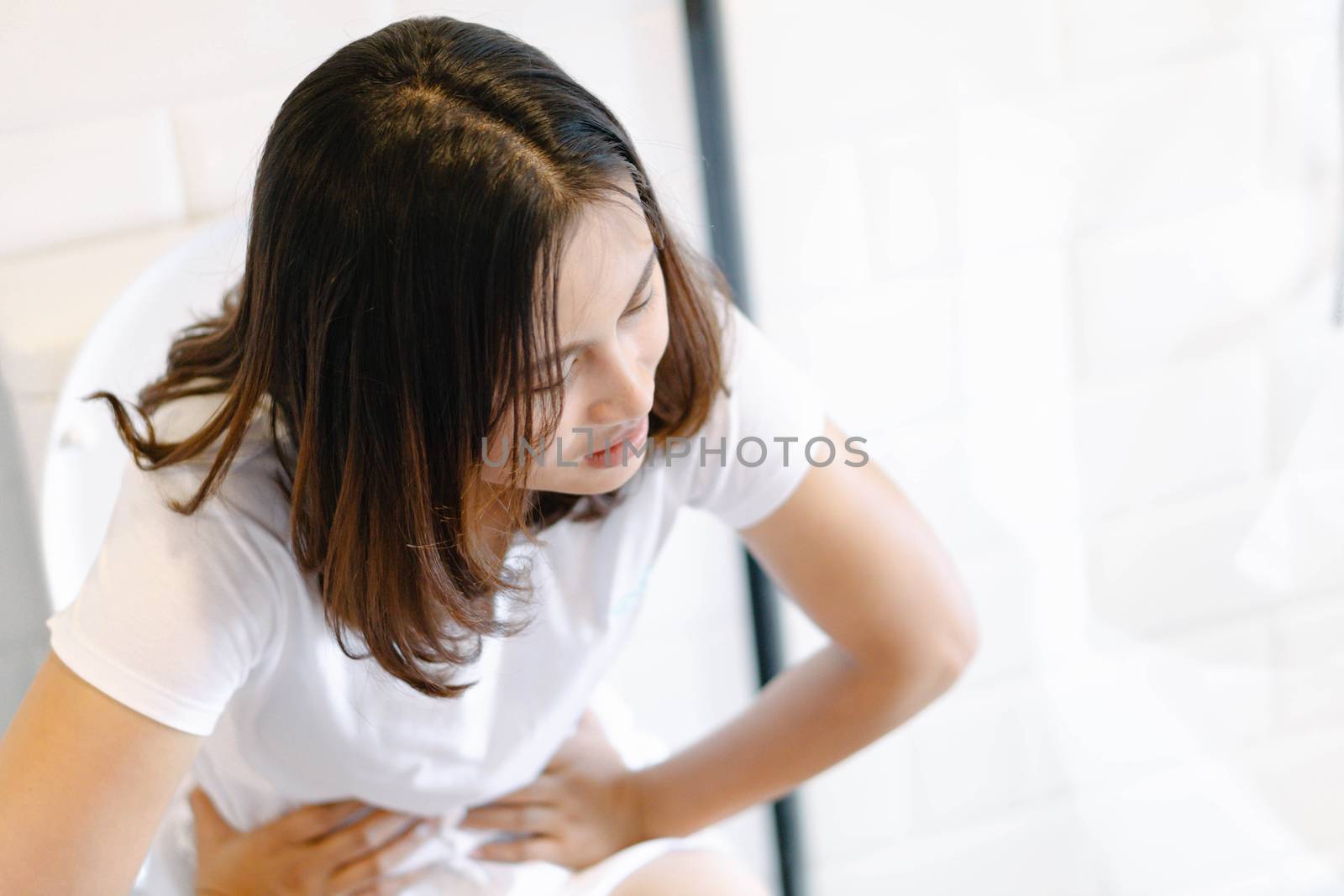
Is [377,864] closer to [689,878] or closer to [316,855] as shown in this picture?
[316,855]

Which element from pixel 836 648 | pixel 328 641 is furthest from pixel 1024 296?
pixel 328 641

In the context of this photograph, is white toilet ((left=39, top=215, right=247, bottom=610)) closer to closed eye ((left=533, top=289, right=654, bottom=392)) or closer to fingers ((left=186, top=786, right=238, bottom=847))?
fingers ((left=186, top=786, right=238, bottom=847))

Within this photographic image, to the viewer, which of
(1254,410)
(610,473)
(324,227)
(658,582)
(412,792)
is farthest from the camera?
(658,582)

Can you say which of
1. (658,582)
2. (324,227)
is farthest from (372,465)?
(658,582)

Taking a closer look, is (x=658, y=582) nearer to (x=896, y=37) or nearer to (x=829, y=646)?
(x=829, y=646)

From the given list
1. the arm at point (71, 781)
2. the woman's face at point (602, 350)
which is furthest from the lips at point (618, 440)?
the arm at point (71, 781)

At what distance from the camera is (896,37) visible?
3.10 ft

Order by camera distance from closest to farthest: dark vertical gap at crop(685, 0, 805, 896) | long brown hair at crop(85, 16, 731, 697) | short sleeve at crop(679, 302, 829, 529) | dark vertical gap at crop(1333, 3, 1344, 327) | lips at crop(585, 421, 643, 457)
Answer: long brown hair at crop(85, 16, 731, 697) → lips at crop(585, 421, 643, 457) → short sleeve at crop(679, 302, 829, 529) → dark vertical gap at crop(1333, 3, 1344, 327) → dark vertical gap at crop(685, 0, 805, 896)

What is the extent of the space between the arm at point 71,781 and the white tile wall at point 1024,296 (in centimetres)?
35

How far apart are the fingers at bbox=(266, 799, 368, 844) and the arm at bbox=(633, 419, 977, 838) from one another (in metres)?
0.20

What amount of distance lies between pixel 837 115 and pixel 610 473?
47 cm

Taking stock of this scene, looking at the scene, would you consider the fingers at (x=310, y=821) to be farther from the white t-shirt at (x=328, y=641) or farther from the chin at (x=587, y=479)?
the chin at (x=587, y=479)

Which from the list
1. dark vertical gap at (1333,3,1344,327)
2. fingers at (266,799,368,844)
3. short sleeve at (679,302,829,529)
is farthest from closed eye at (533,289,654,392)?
dark vertical gap at (1333,3,1344,327)

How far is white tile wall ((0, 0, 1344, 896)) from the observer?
2.81ft
